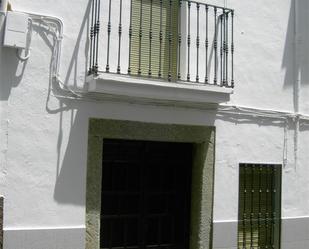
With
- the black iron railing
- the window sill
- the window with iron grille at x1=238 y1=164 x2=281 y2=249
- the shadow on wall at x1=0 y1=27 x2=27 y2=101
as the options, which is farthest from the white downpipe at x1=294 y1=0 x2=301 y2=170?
the shadow on wall at x1=0 y1=27 x2=27 y2=101

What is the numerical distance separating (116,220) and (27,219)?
1.39 m

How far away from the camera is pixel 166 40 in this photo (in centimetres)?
755

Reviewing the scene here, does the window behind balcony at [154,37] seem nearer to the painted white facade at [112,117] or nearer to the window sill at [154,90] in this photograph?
the window sill at [154,90]

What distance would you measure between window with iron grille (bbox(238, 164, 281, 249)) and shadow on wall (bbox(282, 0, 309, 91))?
1457 mm

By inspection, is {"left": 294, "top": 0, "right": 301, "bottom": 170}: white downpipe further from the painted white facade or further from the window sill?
the window sill

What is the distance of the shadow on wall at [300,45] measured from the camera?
27.8ft

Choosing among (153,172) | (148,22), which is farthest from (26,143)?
(148,22)

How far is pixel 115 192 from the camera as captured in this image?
23.5ft

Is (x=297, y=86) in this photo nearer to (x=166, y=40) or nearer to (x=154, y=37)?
(x=166, y=40)

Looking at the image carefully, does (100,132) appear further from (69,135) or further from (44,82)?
(44,82)

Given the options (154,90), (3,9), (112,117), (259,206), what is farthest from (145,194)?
(3,9)

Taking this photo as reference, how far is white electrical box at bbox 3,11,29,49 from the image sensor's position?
6039 mm

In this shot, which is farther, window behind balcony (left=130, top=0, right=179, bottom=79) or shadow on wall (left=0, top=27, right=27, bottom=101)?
window behind balcony (left=130, top=0, right=179, bottom=79)

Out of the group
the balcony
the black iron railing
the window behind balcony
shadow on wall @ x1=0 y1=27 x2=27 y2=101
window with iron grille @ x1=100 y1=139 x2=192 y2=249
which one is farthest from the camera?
the window behind balcony
